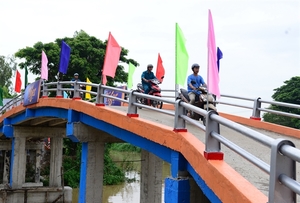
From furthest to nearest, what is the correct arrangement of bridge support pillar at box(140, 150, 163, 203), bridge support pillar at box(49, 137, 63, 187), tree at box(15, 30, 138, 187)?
tree at box(15, 30, 138, 187)
bridge support pillar at box(49, 137, 63, 187)
bridge support pillar at box(140, 150, 163, 203)

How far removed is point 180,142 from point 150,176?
8.47 metres

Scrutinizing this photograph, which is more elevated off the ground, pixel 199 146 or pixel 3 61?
pixel 3 61

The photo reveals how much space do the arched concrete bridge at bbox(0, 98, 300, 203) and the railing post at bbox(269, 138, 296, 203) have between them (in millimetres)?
557

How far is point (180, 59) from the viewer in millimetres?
7953

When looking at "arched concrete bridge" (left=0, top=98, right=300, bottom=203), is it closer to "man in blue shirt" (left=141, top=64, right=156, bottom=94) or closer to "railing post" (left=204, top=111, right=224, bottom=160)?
"railing post" (left=204, top=111, right=224, bottom=160)

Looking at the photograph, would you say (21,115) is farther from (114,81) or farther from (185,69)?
(185,69)

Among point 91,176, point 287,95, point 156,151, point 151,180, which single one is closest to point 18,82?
point 151,180

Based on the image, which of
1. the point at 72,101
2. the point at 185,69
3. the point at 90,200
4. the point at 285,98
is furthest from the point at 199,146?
the point at 285,98

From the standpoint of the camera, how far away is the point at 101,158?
→ 12734mm

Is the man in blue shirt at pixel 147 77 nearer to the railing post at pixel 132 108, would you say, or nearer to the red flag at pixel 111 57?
the red flag at pixel 111 57

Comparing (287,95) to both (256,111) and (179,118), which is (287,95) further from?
(179,118)

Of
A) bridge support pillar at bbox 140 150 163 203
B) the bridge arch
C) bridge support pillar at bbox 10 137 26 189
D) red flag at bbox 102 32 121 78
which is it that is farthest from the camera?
bridge support pillar at bbox 10 137 26 189

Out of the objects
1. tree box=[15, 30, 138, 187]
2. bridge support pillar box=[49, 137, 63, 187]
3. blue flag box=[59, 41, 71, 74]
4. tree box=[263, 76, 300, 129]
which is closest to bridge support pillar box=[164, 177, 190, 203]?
blue flag box=[59, 41, 71, 74]

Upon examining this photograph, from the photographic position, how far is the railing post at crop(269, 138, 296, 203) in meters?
2.61
